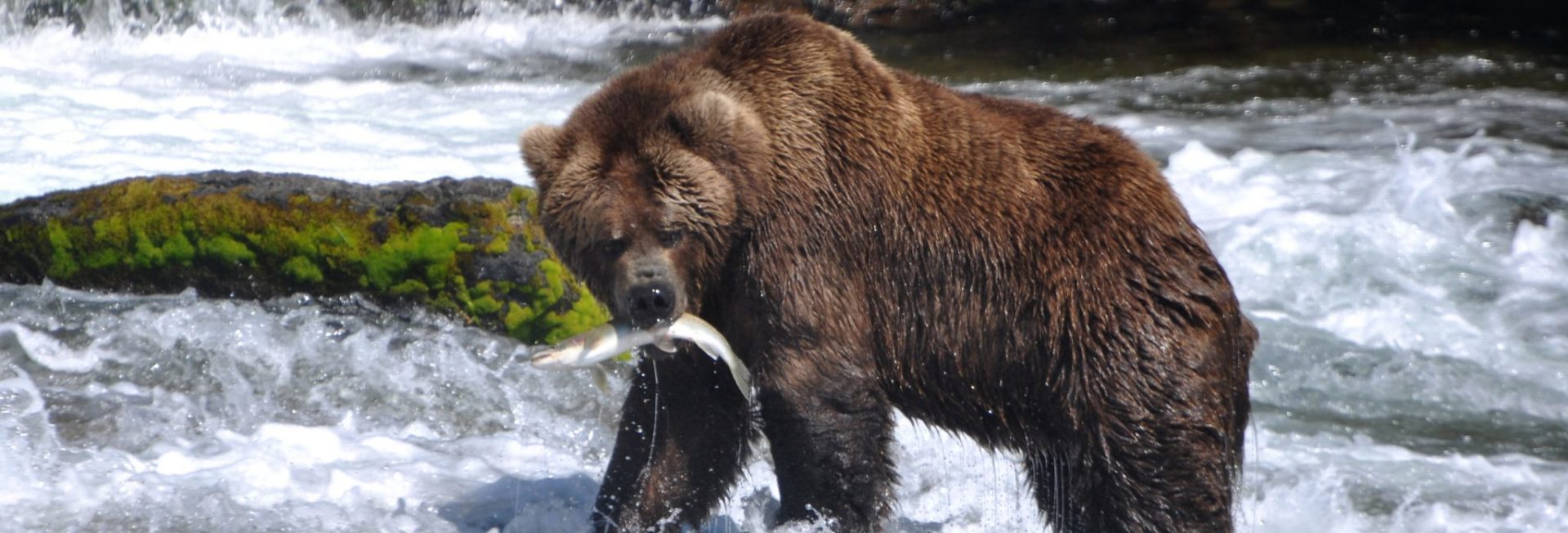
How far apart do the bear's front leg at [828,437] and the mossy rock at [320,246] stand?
88.3 inches

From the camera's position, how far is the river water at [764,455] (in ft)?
18.5

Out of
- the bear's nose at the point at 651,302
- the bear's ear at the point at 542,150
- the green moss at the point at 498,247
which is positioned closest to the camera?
the bear's nose at the point at 651,302

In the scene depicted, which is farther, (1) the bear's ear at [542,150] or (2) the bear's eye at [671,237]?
(1) the bear's ear at [542,150]

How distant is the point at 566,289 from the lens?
22.1 feet

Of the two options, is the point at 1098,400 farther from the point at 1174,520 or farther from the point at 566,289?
the point at 566,289

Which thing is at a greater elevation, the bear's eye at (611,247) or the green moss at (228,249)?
the bear's eye at (611,247)

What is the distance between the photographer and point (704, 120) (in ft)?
14.6

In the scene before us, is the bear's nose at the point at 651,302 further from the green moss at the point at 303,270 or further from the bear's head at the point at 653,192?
the green moss at the point at 303,270

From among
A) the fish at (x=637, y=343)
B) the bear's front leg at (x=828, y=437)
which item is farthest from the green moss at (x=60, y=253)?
the bear's front leg at (x=828, y=437)

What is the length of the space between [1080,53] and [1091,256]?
10.4m

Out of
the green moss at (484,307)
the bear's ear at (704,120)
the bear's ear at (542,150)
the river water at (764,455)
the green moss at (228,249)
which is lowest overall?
the river water at (764,455)

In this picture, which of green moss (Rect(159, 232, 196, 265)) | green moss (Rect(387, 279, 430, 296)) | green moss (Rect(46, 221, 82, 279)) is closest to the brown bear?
green moss (Rect(387, 279, 430, 296))

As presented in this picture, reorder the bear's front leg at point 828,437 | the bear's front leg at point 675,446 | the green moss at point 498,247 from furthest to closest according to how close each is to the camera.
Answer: the green moss at point 498,247 < the bear's front leg at point 675,446 < the bear's front leg at point 828,437

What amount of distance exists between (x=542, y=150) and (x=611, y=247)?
0.45m
